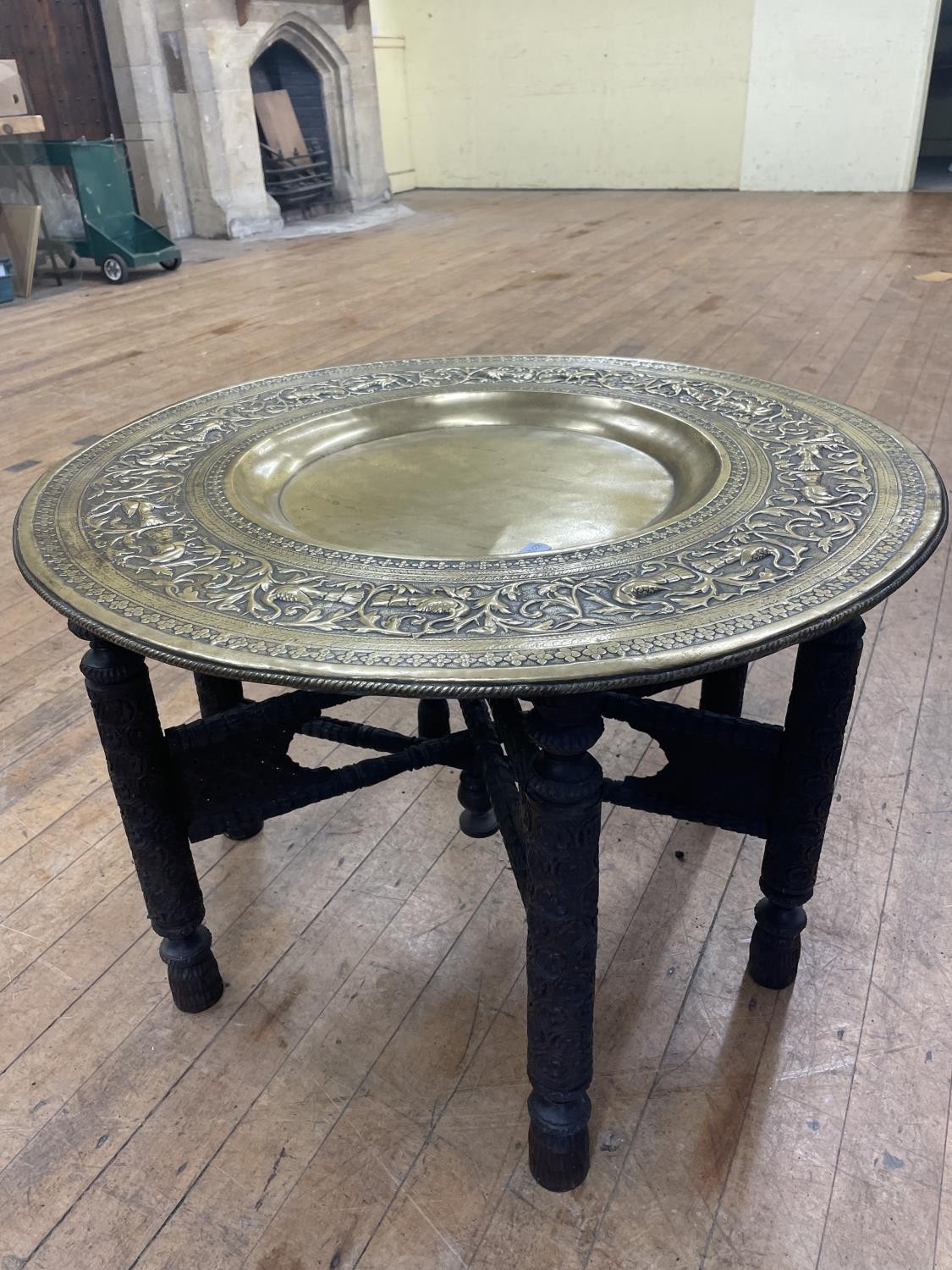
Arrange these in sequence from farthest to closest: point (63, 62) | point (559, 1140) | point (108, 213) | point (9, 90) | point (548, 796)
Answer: point (63, 62), point (108, 213), point (9, 90), point (559, 1140), point (548, 796)

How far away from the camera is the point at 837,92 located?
921 cm

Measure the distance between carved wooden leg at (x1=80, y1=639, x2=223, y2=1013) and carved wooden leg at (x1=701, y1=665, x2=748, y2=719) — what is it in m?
0.90

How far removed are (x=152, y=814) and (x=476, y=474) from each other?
2.09 ft

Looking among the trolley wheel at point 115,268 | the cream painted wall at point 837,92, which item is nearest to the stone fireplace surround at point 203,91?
the trolley wheel at point 115,268

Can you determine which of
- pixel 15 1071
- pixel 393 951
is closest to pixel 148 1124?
pixel 15 1071

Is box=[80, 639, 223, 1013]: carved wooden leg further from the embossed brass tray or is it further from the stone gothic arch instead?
the stone gothic arch

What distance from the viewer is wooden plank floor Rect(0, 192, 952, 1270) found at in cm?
115

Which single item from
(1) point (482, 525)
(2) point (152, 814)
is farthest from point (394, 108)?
(2) point (152, 814)

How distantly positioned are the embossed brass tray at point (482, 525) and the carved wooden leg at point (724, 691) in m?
0.46

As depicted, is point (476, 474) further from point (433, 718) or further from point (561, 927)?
point (561, 927)

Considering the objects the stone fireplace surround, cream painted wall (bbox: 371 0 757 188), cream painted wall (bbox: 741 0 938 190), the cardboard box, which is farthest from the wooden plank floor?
cream painted wall (bbox: 371 0 757 188)

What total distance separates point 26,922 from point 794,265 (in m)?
6.06

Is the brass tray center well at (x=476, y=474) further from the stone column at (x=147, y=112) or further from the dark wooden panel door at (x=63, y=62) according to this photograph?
the dark wooden panel door at (x=63, y=62)

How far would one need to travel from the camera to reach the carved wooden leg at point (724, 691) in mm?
1729
